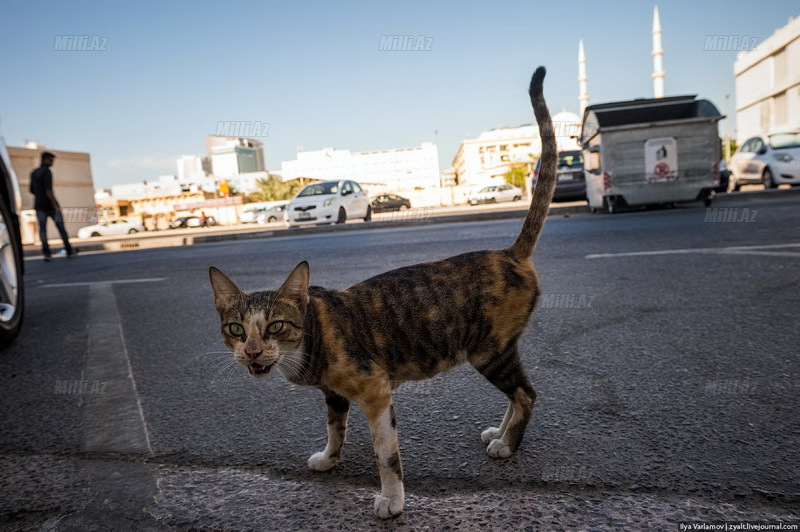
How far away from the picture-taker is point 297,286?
1906 millimetres

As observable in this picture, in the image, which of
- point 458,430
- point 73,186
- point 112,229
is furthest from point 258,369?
point 73,186

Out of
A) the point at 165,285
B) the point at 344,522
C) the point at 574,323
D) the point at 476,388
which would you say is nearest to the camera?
the point at 344,522

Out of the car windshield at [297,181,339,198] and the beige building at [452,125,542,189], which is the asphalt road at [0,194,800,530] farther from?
the beige building at [452,125,542,189]

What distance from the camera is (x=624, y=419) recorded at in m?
2.09

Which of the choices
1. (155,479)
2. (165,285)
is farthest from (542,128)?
(165,285)

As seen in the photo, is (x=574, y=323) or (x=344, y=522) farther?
(x=574, y=323)

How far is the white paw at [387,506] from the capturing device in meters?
1.60

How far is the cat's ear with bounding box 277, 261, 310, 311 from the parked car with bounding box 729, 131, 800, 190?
1955 cm

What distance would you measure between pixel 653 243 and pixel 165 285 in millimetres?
6052

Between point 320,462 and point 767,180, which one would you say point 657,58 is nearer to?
point 767,180

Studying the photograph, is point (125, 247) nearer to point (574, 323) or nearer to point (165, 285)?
point (165, 285)

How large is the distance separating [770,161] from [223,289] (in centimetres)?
2043

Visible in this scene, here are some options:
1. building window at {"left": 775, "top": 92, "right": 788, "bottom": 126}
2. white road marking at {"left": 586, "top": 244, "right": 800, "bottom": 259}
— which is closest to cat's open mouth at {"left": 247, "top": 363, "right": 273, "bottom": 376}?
white road marking at {"left": 586, "top": 244, "right": 800, "bottom": 259}

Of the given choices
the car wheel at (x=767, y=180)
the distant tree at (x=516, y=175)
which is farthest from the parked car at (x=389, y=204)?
the distant tree at (x=516, y=175)
